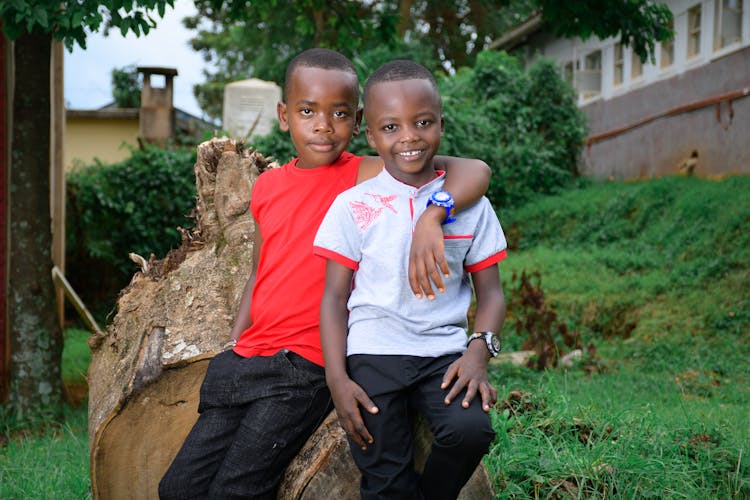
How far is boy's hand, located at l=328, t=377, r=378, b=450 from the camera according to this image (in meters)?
2.32

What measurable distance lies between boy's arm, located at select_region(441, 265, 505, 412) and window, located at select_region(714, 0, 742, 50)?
11872 mm

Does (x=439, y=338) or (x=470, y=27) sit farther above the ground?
(x=470, y=27)

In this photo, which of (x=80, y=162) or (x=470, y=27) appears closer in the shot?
(x=80, y=162)

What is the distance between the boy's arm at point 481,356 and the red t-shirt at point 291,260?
1.56 feet

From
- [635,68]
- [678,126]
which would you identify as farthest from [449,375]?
[635,68]

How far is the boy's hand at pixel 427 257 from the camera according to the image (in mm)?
2299

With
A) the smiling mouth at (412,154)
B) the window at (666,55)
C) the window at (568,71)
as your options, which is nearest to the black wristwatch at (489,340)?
the smiling mouth at (412,154)

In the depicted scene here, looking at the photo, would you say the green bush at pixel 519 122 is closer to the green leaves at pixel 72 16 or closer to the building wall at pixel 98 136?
the building wall at pixel 98 136

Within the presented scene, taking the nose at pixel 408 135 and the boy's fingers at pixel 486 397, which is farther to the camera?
the nose at pixel 408 135

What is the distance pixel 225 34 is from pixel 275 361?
26.8 meters

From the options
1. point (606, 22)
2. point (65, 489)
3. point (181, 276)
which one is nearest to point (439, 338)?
point (181, 276)

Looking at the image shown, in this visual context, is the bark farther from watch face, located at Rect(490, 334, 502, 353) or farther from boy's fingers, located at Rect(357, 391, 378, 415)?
watch face, located at Rect(490, 334, 502, 353)

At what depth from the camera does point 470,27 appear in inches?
992

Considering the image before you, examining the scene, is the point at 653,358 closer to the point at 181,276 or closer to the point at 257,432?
the point at 181,276
